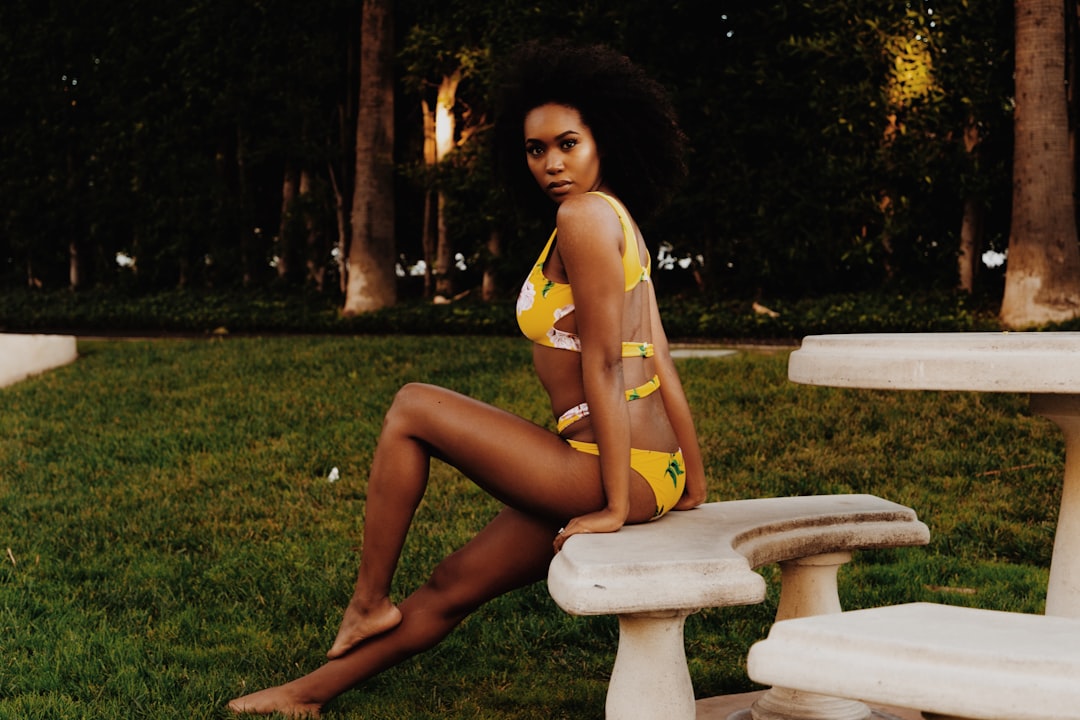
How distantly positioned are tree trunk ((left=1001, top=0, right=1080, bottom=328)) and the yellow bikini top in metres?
7.92

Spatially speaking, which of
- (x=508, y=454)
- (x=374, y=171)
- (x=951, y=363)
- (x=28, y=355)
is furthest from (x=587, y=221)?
(x=374, y=171)

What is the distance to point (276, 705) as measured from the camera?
146 inches

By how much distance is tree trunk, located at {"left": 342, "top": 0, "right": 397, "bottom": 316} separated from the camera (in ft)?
48.4

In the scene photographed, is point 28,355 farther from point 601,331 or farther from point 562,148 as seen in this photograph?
point 601,331

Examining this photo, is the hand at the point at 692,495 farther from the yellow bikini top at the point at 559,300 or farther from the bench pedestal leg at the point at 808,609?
the yellow bikini top at the point at 559,300

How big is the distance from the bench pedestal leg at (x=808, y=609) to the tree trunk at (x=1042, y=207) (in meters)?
7.31

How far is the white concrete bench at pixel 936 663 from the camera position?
79.4 inches

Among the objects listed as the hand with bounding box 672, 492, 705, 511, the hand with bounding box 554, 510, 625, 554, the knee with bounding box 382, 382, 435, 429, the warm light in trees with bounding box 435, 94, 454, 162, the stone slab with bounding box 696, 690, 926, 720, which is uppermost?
the warm light in trees with bounding box 435, 94, 454, 162

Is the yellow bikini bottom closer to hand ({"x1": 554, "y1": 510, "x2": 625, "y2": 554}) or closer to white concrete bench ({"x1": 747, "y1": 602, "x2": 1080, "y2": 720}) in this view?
hand ({"x1": 554, "y1": 510, "x2": 625, "y2": 554})

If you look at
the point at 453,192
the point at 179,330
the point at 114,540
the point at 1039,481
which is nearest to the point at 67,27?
the point at 179,330

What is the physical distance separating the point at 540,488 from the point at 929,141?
1050 cm

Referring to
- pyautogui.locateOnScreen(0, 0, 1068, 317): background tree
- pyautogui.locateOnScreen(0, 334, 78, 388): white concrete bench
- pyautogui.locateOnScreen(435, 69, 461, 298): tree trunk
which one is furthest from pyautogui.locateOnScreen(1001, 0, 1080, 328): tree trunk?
pyautogui.locateOnScreen(0, 334, 78, 388): white concrete bench

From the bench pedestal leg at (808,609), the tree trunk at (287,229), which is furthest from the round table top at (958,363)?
the tree trunk at (287,229)

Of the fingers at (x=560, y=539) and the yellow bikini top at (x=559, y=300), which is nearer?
the fingers at (x=560, y=539)
